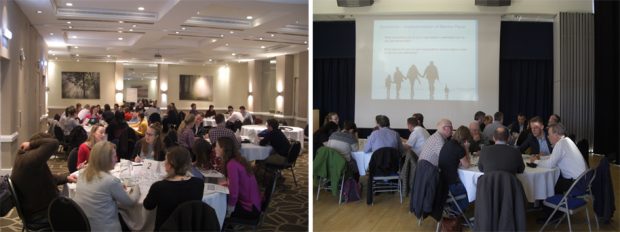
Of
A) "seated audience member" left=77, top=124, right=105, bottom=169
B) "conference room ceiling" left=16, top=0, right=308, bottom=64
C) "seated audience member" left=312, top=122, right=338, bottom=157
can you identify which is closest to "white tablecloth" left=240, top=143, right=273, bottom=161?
"seated audience member" left=312, top=122, right=338, bottom=157

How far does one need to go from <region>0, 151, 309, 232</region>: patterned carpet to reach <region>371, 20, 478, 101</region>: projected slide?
377cm

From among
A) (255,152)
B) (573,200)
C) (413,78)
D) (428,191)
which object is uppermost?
(413,78)

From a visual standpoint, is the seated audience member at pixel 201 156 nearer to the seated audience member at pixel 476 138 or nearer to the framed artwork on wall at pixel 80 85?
the seated audience member at pixel 476 138

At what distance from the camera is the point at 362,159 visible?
590cm

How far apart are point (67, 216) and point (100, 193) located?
0.76ft

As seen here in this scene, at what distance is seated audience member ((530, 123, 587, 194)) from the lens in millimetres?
4469

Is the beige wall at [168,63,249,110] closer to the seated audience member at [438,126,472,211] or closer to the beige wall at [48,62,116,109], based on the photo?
the beige wall at [48,62,116,109]

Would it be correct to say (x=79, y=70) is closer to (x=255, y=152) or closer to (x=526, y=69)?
(x=255, y=152)

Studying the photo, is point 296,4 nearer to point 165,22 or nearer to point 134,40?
point 165,22

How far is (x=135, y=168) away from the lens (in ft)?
13.9

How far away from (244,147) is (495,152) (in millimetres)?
3595

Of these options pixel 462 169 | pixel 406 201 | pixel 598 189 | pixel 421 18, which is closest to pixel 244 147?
pixel 406 201

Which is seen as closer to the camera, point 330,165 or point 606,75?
point 330,165

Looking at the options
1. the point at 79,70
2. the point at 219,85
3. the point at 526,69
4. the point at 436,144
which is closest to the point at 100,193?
the point at 436,144
